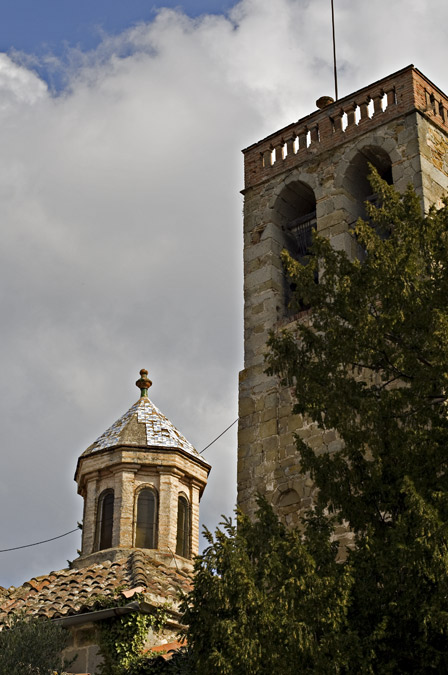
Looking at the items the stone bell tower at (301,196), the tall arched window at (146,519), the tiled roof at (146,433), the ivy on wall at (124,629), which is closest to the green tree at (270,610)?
the stone bell tower at (301,196)

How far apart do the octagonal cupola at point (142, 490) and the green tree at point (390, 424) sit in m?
11.6

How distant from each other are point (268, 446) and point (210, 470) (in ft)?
27.9

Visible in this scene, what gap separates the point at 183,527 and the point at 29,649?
7933mm

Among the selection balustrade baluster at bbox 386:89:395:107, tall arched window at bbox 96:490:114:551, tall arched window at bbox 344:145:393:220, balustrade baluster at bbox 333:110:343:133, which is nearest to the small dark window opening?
tall arched window at bbox 344:145:393:220

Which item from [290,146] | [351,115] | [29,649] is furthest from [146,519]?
[351,115]

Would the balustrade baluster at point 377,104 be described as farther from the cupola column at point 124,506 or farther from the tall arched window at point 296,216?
the cupola column at point 124,506

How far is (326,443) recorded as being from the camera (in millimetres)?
12961

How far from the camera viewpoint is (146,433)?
21547mm

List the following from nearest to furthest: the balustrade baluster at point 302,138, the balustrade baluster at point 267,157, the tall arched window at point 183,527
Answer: the balustrade baluster at point 302,138 → the balustrade baluster at point 267,157 → the tall arched window at point 183,527

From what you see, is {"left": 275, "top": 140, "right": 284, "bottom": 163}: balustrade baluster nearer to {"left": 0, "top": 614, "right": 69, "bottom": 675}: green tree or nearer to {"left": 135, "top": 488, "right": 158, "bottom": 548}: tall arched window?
{"left": 0, "top": 614, "right": 69, "bottom": 675}: green tree

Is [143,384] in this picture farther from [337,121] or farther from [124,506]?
[337,121]

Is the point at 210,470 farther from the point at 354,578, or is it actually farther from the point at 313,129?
the point at 354,578

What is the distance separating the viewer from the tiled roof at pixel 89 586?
1619cm

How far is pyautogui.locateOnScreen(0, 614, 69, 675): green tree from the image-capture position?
13.0m
